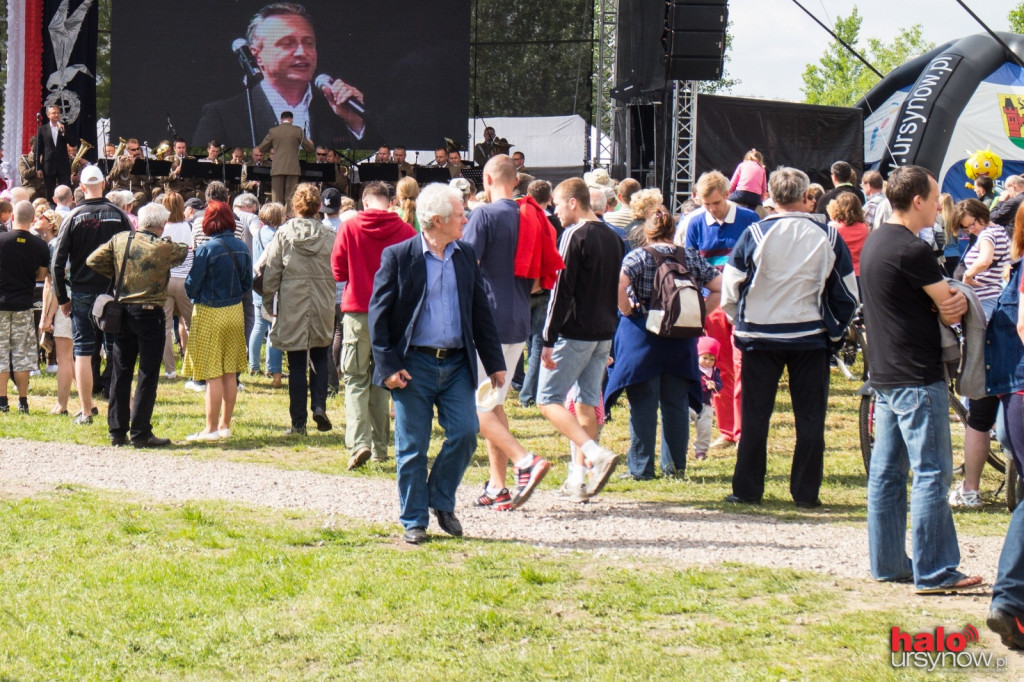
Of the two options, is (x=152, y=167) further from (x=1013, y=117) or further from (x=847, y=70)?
(x=847, y=70)

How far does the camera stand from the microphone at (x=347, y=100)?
A: 875 inches

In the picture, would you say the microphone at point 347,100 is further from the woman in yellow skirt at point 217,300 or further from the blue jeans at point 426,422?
the blue jeans at point 426,422

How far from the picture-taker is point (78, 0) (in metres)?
23.4

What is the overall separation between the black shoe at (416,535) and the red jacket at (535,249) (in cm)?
166

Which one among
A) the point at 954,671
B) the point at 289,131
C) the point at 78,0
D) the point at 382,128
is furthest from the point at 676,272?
the point at 78,0

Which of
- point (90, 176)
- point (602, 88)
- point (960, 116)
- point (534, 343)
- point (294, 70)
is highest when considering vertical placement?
point (294, 70)

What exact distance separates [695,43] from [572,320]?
364 inches

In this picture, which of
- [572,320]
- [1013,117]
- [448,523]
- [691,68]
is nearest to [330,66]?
[691,68]

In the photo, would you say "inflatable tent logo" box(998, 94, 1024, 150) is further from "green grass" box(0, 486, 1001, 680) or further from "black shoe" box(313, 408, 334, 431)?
"green grass" box(0, 486, 1001, 680)

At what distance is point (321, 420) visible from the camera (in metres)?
9.55

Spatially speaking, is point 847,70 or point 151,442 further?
point 847,70

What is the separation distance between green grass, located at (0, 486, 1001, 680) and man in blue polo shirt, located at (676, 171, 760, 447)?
3.28m

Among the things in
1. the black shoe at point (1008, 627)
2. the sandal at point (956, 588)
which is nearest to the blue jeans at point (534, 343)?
the sandal at point (956, 588)

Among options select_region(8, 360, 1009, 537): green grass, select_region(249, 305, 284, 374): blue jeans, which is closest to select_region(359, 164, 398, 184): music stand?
select_region(249, 305, 284, 374): blue jeans
